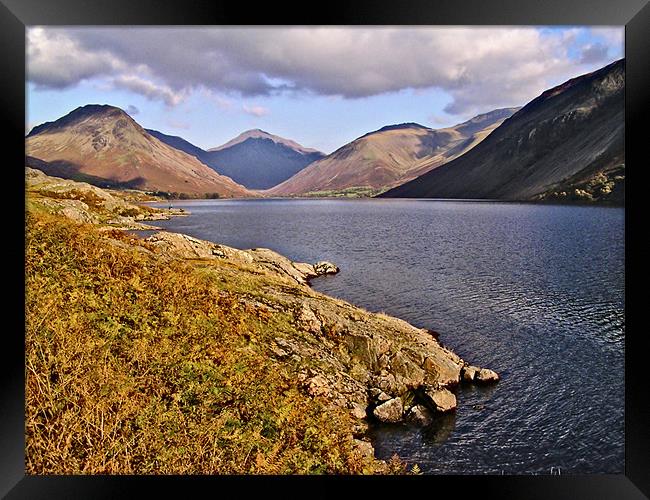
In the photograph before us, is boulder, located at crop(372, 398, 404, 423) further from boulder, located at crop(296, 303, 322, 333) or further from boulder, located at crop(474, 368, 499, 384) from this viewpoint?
boulder, located at crop(474, 368, 499, 384)

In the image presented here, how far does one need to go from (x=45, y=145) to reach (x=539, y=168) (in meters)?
133

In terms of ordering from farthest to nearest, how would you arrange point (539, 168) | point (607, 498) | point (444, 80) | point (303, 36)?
point (539, 168) → point (444, 80) → point (303, 36) → point (607, 498)

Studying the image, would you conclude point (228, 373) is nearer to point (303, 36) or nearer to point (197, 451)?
point (197, 451)

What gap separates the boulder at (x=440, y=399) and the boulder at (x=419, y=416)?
368 millimetres

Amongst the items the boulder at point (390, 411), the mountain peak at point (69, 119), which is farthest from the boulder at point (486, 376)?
the mountain peak at point (69, 119)

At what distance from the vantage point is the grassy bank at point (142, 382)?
605 cm

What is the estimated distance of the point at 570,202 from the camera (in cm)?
8438

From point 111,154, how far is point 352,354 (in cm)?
3099

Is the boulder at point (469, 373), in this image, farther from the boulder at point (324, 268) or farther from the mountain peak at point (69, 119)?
the mountain peak at point (69, 119)

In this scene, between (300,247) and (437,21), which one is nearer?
(437,21)

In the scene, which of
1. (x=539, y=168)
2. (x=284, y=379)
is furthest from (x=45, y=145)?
(x=539, y=168)

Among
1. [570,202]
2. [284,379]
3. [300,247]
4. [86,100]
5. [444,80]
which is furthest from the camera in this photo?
[570,202]

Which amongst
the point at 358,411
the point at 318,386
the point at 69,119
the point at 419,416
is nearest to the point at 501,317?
the point at 419,416

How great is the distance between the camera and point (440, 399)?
39.6ft
